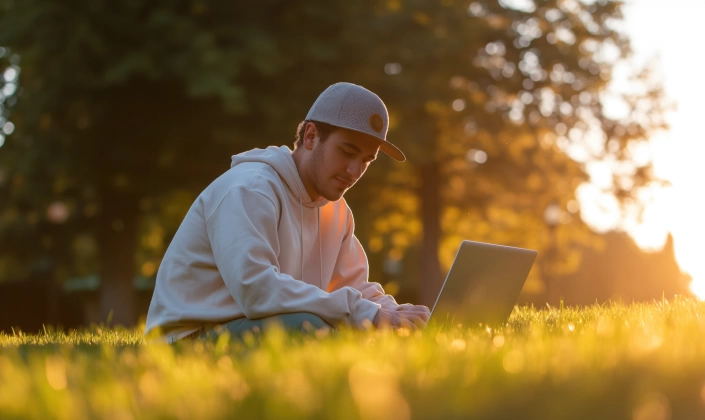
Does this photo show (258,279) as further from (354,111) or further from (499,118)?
(499,118)

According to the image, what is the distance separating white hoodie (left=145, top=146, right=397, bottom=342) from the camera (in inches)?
172

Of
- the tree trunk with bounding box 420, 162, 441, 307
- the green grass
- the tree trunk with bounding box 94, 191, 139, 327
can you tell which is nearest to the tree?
the tree trunk with bounding box 420, 162, 441, 307

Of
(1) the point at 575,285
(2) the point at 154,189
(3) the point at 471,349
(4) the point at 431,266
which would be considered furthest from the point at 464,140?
(1) the point at 575,285

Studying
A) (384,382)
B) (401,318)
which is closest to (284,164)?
(401,318)

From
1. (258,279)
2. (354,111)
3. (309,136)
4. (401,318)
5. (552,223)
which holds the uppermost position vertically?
(354,111)

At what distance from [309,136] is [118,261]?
12.4 m

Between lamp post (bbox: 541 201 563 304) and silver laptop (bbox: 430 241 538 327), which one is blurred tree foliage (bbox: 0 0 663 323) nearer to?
lamp post (bbox: 541 201 563 304)

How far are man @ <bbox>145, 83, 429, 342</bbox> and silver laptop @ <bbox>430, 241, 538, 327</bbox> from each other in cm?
20

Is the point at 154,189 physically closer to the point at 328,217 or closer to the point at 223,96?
the point at 223,96

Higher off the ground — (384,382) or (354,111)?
(354,111)

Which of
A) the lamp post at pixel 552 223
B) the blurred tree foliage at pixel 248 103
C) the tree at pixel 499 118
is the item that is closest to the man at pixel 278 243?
the blurred tree foliage at pixel 248 103

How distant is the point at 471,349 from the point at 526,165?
18.6m

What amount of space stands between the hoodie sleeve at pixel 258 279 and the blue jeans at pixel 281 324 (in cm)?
3

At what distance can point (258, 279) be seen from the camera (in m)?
4.31
